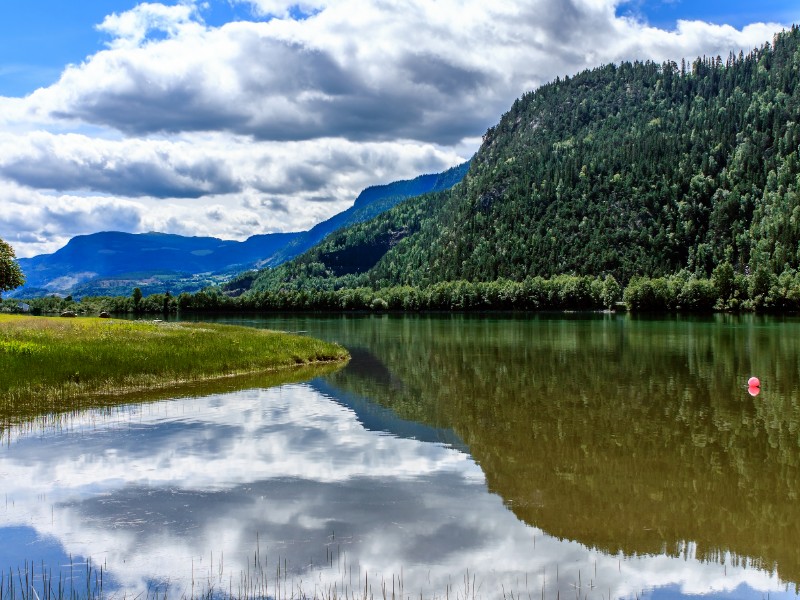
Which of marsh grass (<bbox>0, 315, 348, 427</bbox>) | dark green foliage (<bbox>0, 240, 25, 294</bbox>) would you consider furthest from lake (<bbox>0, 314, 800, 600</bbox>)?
dark green foliage (<bbox>0, 240, 25, 294</bbox>)

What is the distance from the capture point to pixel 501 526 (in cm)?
1917

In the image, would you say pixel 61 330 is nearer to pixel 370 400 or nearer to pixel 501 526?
pixel 370 400

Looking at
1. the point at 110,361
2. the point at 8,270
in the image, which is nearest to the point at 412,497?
the point at 110,361

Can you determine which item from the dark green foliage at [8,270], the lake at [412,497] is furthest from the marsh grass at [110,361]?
the dark green foliage at [8,270]

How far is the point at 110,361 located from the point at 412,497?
3124cm

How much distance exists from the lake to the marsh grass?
4.31 metres

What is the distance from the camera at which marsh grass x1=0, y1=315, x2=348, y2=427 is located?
38.4 meters

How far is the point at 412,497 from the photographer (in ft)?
71.5

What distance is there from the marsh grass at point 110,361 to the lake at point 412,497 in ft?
14.2

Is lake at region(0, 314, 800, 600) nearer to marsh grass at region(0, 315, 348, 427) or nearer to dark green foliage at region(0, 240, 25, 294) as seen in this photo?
marsh grass at region(0, 315, 348, 427)

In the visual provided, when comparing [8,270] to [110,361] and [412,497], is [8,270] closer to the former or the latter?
[110,361]

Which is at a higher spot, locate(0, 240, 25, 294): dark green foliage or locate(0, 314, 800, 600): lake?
locate(0, 240, 25, 294): dark green foliage

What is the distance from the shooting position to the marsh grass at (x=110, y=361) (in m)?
38.4

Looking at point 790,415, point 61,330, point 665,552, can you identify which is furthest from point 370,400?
point 61,330
